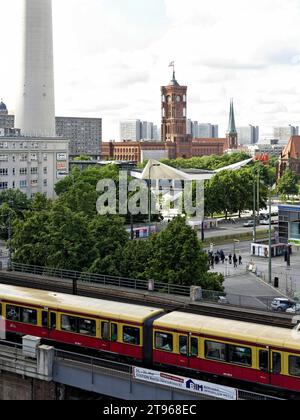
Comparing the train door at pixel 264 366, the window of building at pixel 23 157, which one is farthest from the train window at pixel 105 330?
the window of building at pixel 23 157

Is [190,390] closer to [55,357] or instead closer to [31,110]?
[55,357]

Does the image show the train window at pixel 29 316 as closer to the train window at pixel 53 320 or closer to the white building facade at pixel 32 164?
the train window at pixel 53 320

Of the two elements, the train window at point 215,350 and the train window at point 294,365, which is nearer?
the train window at point 294,365

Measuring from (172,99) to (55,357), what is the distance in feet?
592

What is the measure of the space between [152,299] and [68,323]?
497 centimetres

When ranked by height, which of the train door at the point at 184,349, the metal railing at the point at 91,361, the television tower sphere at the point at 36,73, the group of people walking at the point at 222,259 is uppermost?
the television tower sphere at the point at 36,73

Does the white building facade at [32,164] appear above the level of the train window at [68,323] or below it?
above

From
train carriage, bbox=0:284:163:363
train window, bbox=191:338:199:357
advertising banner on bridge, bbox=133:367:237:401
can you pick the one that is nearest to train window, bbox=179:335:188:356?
train window, bbox=191:338:199:357

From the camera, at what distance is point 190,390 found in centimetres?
1775

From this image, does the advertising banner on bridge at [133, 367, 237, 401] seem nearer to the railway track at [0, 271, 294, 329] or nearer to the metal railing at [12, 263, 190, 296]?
the railway track at [0, 271, 294, 329]

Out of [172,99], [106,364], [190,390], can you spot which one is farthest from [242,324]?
[172,99]

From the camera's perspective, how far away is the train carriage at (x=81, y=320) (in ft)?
69.1

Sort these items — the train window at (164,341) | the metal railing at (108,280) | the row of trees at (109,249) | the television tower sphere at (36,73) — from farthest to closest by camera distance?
the television tower sphere at (36,73) → the row of trees at (109,249) → the metal railing at (108,280) → the train window at (164,341)

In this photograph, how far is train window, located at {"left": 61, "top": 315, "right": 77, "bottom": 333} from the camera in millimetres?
22422
